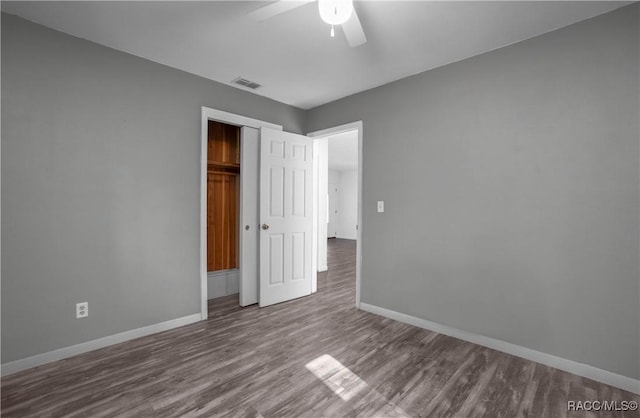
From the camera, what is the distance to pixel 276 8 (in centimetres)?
172

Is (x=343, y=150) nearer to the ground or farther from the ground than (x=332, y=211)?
farther from the ground

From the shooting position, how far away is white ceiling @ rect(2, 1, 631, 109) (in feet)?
6.61

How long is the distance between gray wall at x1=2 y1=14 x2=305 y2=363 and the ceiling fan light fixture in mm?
1916

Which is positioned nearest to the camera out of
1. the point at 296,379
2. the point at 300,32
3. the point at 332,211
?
the point at 296,379

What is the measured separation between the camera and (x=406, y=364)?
7.35ft

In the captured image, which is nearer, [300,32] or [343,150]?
[300,32]

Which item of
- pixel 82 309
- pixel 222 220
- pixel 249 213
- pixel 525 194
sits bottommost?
pixel 82 309

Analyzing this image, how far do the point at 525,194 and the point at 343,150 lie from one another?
515cm

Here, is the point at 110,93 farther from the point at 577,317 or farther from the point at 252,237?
the point at 577,317

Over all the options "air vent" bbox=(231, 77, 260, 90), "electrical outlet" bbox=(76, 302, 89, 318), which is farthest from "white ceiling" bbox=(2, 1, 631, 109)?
"electrical outlet" bbox=(76, 302, 89, 318)

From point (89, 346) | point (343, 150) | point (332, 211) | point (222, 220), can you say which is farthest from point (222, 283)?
point (332, 211)

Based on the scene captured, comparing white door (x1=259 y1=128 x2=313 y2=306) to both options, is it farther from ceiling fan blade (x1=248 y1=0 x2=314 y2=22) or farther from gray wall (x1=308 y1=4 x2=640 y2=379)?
ceiling fan blade (x1=248 y1=0 x2=314 y2=22)

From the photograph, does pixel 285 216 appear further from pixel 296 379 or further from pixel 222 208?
pixel 296 379

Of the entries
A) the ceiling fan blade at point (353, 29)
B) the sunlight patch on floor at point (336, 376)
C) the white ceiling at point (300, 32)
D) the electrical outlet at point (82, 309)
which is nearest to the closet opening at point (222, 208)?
the white ceiling at point (300, 32)
